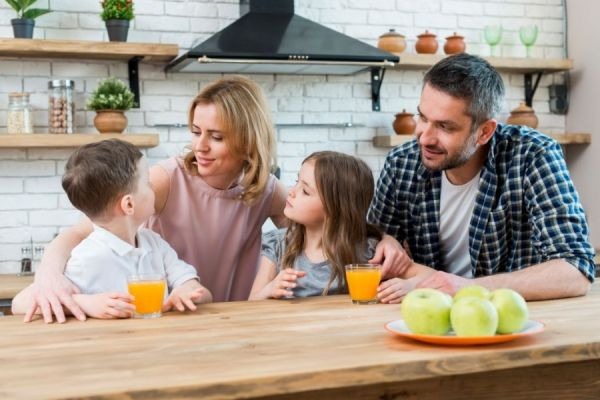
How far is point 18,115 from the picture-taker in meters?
3.97

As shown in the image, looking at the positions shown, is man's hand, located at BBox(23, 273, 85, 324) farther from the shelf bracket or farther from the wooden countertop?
the shelf bracket

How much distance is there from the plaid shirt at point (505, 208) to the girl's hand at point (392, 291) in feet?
1.48

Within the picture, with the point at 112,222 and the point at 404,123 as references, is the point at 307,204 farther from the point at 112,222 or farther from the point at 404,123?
the point at 404,123

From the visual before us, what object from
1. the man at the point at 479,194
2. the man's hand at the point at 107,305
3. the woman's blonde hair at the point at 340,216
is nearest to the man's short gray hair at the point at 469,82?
the man at the point at 479,194

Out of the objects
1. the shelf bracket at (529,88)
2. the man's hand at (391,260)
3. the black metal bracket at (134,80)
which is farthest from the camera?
the shelf bracket at (529,88)

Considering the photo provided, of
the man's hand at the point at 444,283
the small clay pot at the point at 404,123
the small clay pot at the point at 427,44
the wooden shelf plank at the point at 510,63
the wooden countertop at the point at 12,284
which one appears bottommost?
the wooden countertop at the point at 12,284

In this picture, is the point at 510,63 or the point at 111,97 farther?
the point at 510,63

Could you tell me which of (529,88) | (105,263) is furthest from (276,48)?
(105,263)

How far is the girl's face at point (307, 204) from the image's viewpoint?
7.79 ft

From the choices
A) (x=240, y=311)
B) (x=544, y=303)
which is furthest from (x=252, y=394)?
(x=544, y=303)

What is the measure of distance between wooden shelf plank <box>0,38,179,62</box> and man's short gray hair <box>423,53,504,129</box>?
6.31 feet

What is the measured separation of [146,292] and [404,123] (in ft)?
9.58

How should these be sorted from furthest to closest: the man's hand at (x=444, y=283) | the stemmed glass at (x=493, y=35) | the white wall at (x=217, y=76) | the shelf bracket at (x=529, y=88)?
the shelf bracket at (x=529, y=88)
the stemmed glass at (x=493, y=35)
the white wall at (x=217, y=76)
the man's hand at (x=444, y=283)

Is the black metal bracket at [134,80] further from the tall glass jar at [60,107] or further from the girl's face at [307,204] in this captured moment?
the girl's face at [307,204]
